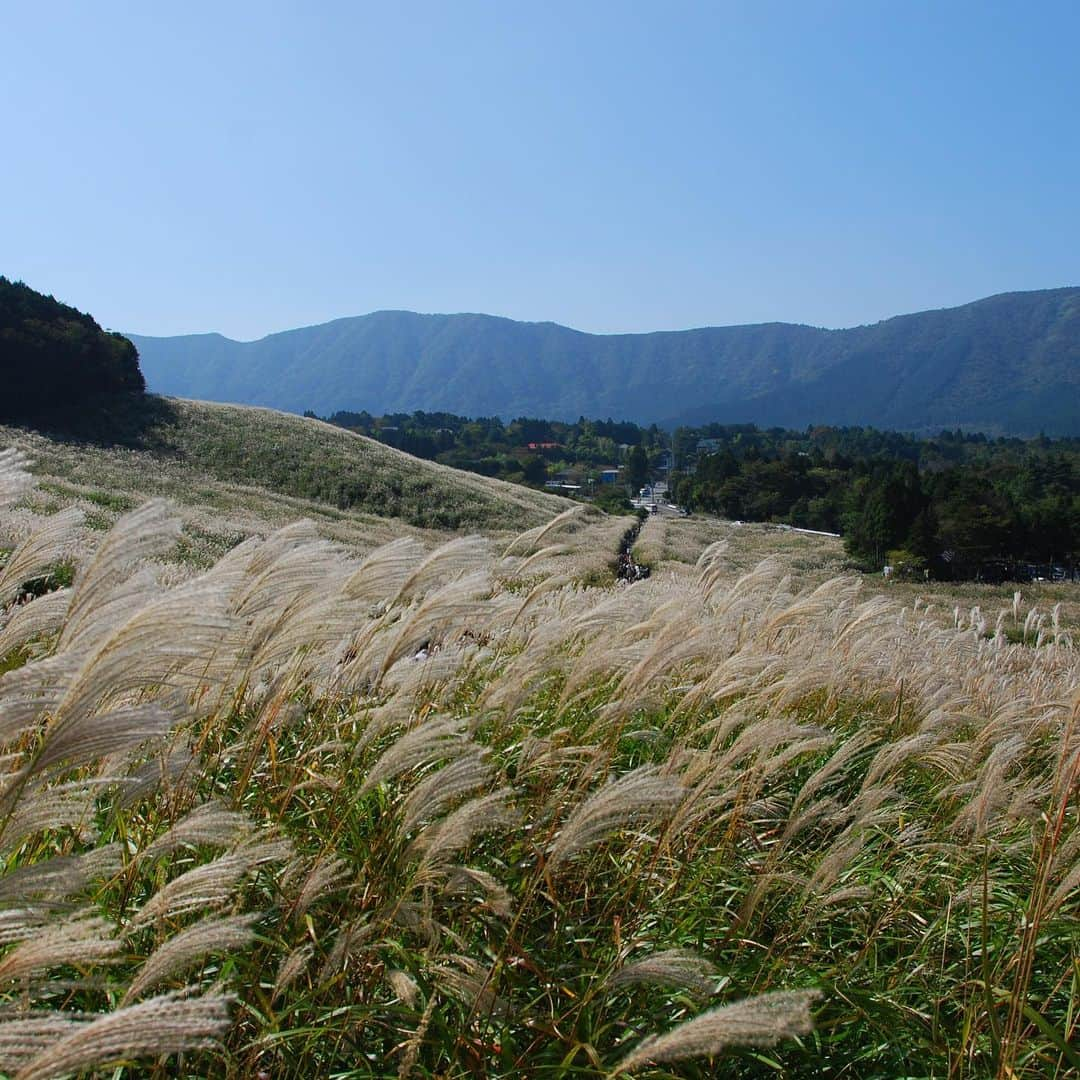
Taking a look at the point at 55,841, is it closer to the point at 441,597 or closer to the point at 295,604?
the point at 295,604

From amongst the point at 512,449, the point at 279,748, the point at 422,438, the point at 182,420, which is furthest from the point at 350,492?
the point at 512,449

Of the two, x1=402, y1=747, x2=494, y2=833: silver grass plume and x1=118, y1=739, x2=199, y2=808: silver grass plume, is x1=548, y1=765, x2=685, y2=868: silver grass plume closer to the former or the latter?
x1=402, y1=747, x2=494, y2=833: silver grass plume

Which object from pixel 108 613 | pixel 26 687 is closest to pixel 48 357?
pixel 108 613

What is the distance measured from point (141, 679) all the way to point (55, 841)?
1.15 m

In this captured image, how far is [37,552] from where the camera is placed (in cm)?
259

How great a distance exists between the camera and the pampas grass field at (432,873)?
1695mm

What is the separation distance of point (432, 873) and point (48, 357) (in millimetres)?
53224

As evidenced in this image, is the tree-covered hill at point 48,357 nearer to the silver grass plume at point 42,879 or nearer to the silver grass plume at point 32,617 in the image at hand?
the silver grass plume at point 32,617

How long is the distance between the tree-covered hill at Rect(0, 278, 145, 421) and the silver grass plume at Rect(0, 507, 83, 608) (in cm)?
4937

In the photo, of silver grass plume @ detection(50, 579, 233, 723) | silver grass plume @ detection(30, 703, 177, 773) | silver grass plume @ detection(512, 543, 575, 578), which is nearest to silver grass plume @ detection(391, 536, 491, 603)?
silver grass plume @ detection(512, 543, 575, 578)

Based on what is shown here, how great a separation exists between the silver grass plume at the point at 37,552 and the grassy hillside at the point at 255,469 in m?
31.0

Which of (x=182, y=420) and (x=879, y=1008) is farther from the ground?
(x=182, y=420)

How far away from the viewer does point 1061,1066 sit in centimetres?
249

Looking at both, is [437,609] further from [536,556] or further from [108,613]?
[108,613]
